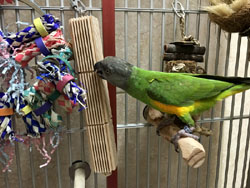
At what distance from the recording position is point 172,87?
0.57 metres

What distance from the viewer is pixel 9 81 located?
1.73ft

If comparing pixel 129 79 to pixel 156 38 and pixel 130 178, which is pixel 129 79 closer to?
pixel 156 38

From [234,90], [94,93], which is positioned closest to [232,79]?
[234,90]

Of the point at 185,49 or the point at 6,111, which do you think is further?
the point at 185,49

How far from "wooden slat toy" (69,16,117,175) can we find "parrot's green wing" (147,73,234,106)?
137mm

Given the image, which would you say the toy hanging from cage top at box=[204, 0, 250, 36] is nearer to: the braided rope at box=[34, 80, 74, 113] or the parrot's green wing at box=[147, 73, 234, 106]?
the parrot's green wing at box=[147, 73, 234, 106]

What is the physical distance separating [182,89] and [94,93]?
23cm

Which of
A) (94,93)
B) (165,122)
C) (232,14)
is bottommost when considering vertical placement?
(165,122)

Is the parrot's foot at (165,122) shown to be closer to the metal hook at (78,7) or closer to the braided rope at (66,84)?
the braided rope at (66,84)

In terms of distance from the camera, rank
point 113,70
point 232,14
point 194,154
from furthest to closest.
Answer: point 232,14, point 113,70, point 194,154

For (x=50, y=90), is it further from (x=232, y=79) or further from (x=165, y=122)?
(x=232, y=79)

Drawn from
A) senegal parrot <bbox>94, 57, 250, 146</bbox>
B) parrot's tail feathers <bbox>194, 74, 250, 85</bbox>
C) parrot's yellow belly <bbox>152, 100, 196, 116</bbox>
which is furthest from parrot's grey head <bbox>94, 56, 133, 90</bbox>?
parrot's tail feathers <bbox>194, 74, 250, 85</bbox>

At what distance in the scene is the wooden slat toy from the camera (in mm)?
540

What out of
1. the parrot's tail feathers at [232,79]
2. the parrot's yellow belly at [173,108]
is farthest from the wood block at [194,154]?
Answer: the parrot's tail feathers at [232,79]
